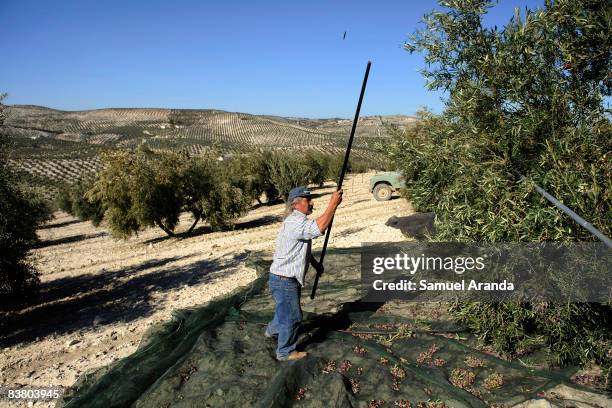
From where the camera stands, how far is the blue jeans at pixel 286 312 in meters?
4.73

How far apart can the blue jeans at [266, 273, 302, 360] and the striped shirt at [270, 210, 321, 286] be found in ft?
0.38

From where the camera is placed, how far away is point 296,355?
4719mm

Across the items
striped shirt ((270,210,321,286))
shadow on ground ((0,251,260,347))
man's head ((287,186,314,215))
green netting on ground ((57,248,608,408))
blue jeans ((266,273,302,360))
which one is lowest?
shadow on ground ((0,251,260,347))

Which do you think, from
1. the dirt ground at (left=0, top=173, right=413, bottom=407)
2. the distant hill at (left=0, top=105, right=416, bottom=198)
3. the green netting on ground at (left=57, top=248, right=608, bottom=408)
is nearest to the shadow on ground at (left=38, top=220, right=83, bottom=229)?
the dirt ground at (left=0, top=173, right=413, bottom=407)

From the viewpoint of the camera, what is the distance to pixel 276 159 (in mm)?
27453

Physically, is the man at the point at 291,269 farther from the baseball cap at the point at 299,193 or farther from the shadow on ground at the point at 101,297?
the shadow on ground at the point at 101,297

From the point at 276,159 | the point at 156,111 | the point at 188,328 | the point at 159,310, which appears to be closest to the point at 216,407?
the point at 188,328

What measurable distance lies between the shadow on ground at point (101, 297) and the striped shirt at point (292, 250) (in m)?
5.29

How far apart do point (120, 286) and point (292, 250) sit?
8606 millimetres

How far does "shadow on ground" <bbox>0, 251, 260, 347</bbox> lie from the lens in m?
8.52

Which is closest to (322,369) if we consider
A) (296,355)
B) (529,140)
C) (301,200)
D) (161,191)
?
(296,355)

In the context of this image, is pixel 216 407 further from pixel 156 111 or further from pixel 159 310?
pixel 156 111

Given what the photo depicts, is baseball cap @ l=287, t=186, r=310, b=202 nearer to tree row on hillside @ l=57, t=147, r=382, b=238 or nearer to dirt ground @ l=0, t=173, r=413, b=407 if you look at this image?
dirt ground @ l=0, t=173, r=413, b=407

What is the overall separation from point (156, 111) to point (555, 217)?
606ft
